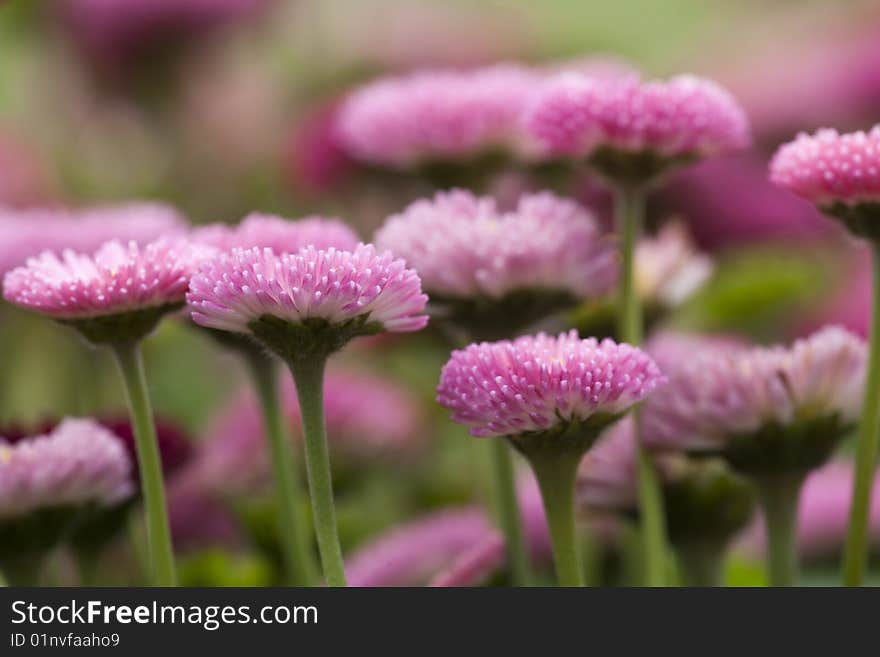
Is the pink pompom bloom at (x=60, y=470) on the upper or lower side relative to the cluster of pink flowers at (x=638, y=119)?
lower

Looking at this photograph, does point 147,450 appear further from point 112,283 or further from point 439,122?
point 439,122

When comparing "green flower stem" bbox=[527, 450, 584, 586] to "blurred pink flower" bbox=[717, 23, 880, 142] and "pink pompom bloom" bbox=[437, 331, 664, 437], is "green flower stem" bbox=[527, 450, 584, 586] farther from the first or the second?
"blurred pink flower" bbox=[717, 23, 880, 142]

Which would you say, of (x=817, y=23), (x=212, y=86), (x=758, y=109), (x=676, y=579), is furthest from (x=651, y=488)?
(x=817, y=23)

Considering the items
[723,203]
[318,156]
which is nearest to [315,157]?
[318,156]

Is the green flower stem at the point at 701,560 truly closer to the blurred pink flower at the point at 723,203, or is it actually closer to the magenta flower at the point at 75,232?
→ the magenta flower at the point at 75,232

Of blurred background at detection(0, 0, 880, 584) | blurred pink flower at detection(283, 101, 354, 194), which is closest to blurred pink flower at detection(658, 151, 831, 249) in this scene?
blurred background at detection(0, 0, 880, 584)

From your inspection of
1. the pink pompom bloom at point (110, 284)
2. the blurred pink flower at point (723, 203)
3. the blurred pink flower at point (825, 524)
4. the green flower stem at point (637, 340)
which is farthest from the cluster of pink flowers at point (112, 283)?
the blurred pink flower at point (723, 203)
